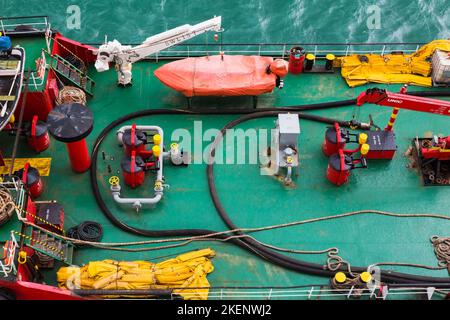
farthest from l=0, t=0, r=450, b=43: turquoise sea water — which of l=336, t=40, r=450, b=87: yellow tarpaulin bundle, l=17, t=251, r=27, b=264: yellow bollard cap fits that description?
l=17, t=251, r=27, b=264: yellow bollard cap

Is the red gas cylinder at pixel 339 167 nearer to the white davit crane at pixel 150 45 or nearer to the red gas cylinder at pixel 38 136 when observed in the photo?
the white davit crane at pixel 150 45

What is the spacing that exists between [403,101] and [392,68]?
12.1 ft

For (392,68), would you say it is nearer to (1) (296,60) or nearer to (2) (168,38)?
(1) (296,60)

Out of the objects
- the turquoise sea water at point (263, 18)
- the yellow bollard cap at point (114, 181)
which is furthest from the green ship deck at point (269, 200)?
the turquoise sea water at point (263, 18)

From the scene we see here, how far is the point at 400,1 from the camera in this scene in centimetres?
2967

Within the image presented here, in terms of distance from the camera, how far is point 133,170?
16547 mm

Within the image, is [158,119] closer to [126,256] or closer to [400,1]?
[126,256]

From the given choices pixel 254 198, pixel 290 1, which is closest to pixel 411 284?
pixel 254 198

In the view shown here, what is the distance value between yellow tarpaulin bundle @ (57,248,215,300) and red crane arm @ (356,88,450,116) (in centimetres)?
628

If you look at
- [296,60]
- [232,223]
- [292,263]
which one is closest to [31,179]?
[232,223]

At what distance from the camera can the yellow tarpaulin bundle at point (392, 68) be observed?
1958cm

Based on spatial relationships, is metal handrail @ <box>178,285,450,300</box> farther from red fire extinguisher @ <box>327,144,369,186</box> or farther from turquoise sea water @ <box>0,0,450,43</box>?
turquoise sea water @ <box>0,0,450,43</box>

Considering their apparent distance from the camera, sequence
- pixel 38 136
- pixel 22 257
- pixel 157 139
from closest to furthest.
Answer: pixel 22 257, pixel 157 139, pixel 38 136

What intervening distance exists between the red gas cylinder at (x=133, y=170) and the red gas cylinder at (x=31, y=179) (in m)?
2.30
